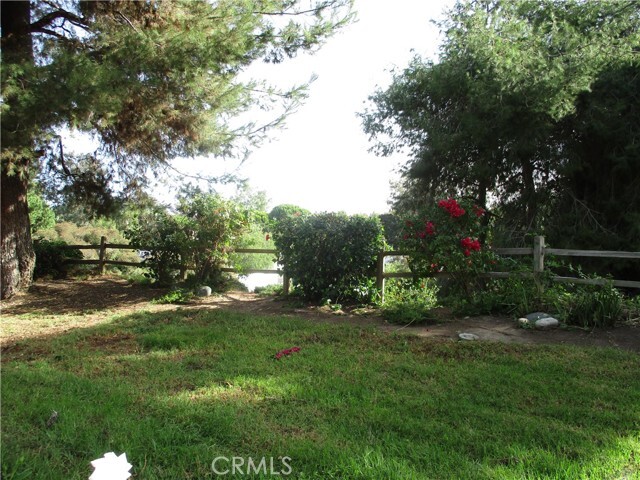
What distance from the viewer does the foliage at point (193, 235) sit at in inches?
383

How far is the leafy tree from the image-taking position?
844 centimetres

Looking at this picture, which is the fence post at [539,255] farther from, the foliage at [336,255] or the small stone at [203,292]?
the small stone at [203,292]

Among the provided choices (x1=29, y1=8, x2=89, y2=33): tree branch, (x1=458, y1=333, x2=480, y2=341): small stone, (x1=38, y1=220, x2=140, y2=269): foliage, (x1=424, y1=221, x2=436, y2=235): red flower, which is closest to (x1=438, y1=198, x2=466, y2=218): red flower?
(x1=424, y1=221, x2=436, y2=235): red flower

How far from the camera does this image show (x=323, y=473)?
219cm

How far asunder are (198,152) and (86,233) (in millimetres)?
14056

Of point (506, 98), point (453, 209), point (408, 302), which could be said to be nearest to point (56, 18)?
point (453, 209)

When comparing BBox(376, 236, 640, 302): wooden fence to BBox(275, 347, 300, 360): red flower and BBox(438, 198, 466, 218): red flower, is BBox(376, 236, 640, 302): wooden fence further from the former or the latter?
BBox(275, 347, 300, 360): red flower

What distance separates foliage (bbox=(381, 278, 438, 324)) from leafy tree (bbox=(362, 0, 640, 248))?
9.84ft

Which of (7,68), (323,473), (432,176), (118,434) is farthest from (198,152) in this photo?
(323,473)

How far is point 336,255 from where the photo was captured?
8141mm

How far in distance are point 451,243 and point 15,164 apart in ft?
25.6

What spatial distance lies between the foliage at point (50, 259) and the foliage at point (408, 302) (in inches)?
358

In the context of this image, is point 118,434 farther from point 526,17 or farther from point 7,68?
point 526,17

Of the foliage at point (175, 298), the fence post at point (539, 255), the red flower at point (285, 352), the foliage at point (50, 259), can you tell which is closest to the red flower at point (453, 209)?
the fence post at point (539, 255)
